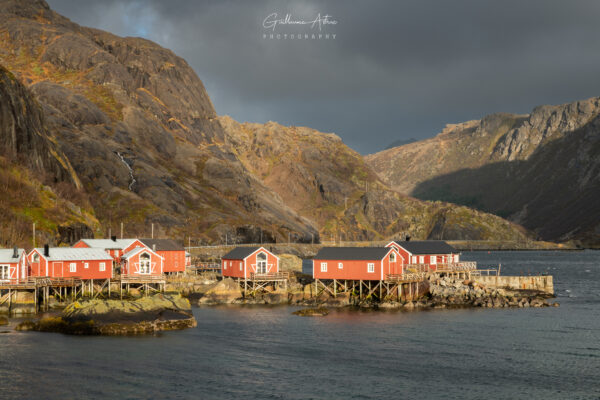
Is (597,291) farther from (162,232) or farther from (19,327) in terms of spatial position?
(162,232)

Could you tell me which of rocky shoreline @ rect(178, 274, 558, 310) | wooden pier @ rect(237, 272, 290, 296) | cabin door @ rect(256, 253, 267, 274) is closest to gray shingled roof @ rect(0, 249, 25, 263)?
rocky shoreline @ rect(178, 274, 558, 310)

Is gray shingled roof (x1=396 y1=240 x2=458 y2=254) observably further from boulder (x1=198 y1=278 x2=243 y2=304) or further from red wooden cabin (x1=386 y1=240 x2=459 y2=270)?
boulder (x1=198 y1=278 x2=243 y2=304)

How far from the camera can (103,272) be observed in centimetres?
9300

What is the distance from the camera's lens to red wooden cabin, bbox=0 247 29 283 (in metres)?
85.3

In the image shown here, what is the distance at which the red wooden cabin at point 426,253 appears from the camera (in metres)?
104

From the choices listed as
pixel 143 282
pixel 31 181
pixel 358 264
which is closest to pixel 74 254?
pixel 143 282

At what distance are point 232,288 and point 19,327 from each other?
118 feet

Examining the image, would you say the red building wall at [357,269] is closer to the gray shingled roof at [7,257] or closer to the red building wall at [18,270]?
the red building wall at [18,270]

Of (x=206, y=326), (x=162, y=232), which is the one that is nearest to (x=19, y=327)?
(x=206, y=326)

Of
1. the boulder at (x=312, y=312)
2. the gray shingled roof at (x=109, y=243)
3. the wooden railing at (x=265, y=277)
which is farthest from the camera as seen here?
the gray shingled roof at (x=109, y=243)

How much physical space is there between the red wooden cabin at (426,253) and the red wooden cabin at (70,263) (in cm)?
4577

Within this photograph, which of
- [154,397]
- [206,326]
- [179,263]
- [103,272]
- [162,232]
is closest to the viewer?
[154,397]

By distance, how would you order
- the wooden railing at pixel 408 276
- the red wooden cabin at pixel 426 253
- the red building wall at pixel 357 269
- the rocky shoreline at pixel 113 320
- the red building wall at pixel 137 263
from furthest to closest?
1. the red wooden cabin at pixel 426 253
2. the red building wall at pixel 137 263
3. the wooden railing at pixel 408 276
4. the red building wall at pixel 357 269
5. the rocky shoreline at pixel 113 320

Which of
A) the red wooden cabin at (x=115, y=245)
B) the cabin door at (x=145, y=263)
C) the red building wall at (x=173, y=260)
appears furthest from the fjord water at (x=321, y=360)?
the red building wall at (x=173, y=260)
